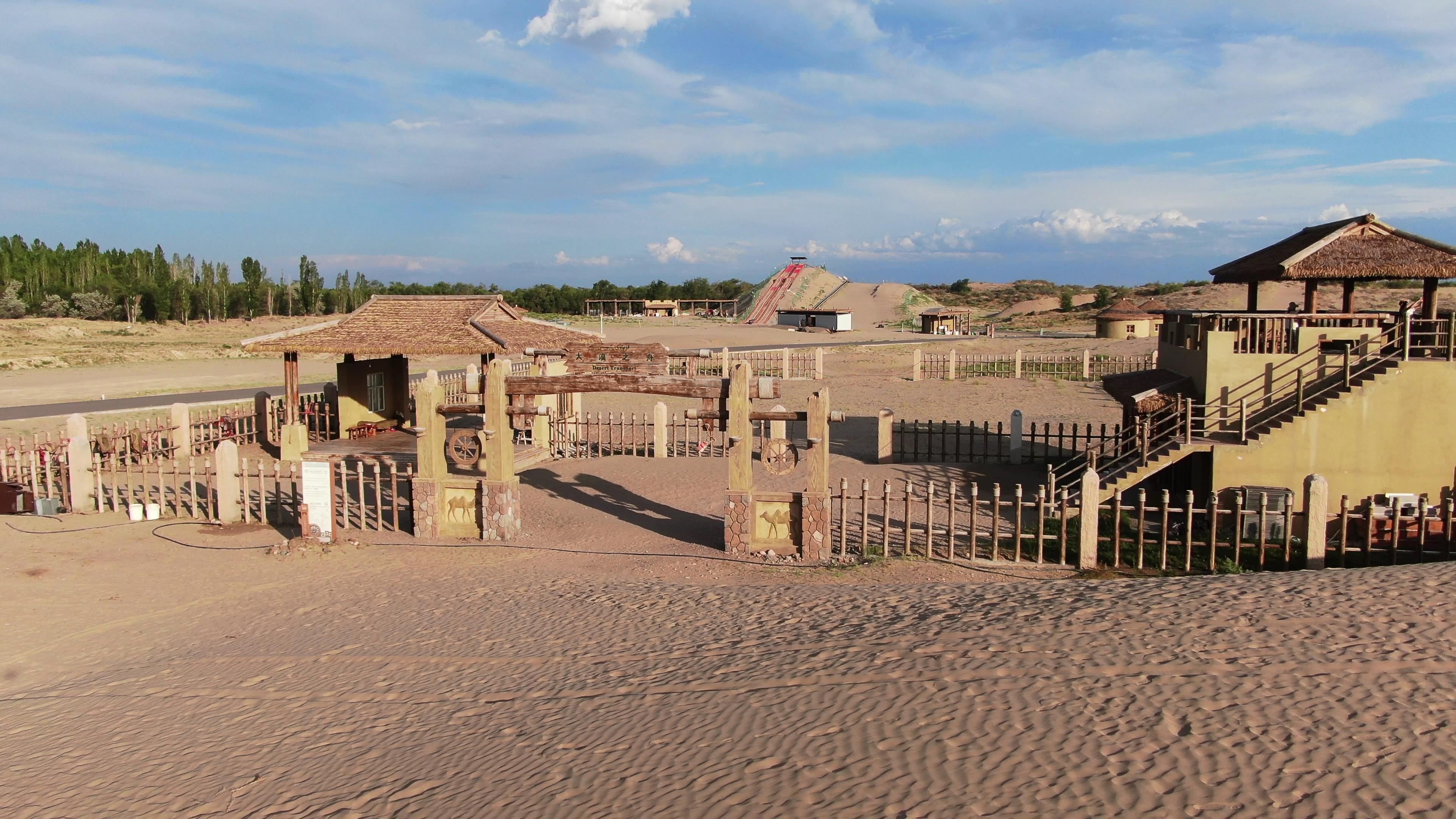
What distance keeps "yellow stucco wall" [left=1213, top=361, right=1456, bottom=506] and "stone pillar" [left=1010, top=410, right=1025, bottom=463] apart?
4982mm

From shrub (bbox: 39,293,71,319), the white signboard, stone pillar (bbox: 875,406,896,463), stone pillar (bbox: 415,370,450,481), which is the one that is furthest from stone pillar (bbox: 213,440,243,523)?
shrub (bbox: 39,293,71,319)

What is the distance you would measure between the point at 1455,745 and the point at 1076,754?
241cm

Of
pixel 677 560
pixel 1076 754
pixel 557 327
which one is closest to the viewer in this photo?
pixel 1076 754

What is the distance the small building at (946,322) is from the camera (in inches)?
2640

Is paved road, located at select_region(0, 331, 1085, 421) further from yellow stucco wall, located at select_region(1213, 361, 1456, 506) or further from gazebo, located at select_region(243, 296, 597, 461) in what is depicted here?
yellow stucco wall, located at select_region(1213, 361, 1456, 506)

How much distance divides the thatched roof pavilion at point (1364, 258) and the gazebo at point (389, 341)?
13567mm

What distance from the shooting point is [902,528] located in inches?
547

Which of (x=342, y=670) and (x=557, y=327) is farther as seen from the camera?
(x=557, y=327)

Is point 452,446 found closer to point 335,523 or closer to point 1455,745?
point 335,523

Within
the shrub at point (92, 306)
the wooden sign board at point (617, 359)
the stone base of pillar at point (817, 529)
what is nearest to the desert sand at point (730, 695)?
the stone base of pillar at point (817, 529)

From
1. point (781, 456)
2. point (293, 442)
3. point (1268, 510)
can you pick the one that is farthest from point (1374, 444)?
point (293, 442)

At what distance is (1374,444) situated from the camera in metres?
13.7

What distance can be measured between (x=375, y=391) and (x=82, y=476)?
7669 mm

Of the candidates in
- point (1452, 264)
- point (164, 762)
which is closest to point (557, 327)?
point (164, 762)
